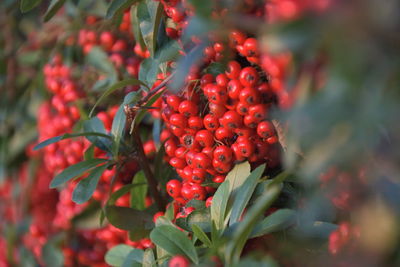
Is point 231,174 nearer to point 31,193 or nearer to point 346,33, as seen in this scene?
point 346,33

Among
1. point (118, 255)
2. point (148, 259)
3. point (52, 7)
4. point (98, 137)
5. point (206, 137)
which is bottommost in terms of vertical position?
point (118, 255)

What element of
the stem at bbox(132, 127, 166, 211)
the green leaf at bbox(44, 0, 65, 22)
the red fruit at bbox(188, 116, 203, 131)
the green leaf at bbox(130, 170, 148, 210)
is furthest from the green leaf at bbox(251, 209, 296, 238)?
the green leaf at bbox(44, 0, 65, 22)

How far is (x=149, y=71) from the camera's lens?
1215 mm

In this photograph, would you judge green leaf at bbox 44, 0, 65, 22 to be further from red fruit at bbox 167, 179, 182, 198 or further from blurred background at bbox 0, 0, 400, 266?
blurred background at bbox 0, 0, 400, 266

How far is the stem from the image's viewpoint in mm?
1283

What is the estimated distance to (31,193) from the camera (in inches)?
85.5

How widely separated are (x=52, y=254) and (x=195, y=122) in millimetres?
1041

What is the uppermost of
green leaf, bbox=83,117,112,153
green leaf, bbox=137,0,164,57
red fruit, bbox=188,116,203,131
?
green leaf, bbox=137,0,164,57

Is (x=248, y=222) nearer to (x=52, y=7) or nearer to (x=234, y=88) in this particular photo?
(x=234, y=88)

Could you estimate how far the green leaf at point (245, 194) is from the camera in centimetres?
96

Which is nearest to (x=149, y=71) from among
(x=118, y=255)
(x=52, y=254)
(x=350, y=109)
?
(x=118, y=255)

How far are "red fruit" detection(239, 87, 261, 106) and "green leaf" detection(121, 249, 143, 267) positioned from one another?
1.45 feet

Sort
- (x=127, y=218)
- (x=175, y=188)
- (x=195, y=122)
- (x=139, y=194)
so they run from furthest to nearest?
(x=139, y=194) → (x=127, y=218) → (x=175, y=188) → (x=195, y=122)

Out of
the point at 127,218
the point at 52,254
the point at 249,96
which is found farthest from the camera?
the point at 52,254
